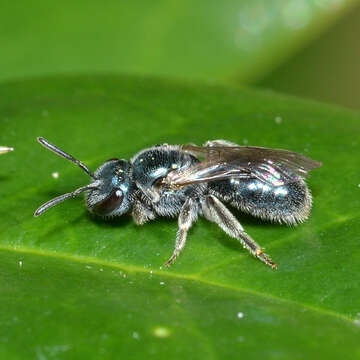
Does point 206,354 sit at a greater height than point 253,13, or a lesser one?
greater

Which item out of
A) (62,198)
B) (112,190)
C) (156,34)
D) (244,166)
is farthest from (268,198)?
(156,34)

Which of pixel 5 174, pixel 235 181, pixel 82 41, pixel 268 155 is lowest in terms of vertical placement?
pixel 82 41

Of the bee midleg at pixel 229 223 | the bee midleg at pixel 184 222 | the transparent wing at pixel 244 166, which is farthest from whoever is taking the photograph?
the transparent wing at pixel 244 166

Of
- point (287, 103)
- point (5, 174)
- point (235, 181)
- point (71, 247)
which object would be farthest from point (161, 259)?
point (287, 103)

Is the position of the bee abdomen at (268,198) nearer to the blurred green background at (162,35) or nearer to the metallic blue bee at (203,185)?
the metallic blue bee at (203,185)

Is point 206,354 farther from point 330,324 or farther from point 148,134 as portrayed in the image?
point 148,134

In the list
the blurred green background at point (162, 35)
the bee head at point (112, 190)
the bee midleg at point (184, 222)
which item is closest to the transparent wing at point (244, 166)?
the bee midleg at point (184, 222)
